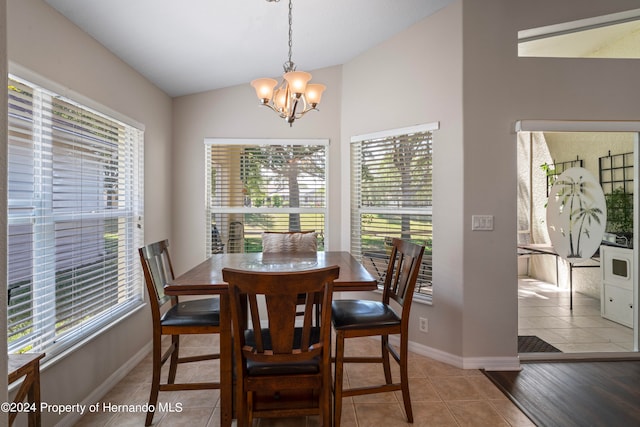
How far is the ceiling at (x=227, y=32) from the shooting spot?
2.18 meters

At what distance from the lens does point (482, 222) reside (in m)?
2.74

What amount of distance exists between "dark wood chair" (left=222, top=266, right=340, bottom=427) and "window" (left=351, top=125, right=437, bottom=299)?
5.62 feet

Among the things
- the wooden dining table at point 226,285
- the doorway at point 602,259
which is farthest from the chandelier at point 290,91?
the doorway at point 602,259

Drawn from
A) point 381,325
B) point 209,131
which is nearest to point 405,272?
point 381,325

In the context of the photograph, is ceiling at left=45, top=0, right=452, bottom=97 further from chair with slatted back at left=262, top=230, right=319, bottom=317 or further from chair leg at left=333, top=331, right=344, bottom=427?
chair leg at left=333, top=331, right=344, bottom=427

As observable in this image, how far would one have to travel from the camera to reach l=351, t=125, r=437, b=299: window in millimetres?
3094

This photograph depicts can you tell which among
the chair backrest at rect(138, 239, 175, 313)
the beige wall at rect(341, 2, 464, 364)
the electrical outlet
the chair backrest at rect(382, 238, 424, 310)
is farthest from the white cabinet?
the chair backrest at rect(138, 239, 175, 313)

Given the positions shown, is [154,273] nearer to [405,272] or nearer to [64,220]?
[64,220]

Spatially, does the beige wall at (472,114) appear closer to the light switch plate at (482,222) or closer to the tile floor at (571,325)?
the light switch plate at (482,222)

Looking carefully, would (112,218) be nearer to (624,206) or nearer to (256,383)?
(256,383)

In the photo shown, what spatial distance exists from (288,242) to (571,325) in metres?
3.04

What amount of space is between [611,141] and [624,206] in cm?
58

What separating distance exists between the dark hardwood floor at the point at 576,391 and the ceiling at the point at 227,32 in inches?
119

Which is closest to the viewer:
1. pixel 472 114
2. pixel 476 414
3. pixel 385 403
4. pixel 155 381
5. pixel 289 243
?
pixel 155 381
